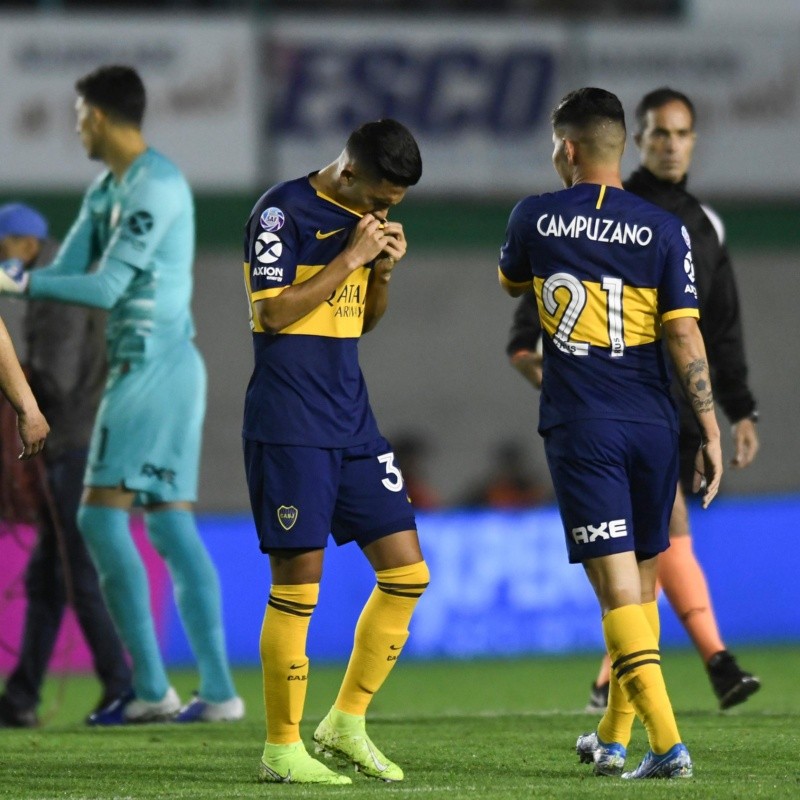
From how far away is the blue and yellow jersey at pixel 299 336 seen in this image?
17.4ft

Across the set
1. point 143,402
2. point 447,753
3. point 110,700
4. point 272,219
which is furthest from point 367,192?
point 110,700

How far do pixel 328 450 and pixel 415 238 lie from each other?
A: 11107 mm

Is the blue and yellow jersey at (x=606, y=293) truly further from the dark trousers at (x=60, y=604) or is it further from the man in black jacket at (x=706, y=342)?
the dark trousers at (x=60, y=604)

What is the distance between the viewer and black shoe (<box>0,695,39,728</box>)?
24.5 ft

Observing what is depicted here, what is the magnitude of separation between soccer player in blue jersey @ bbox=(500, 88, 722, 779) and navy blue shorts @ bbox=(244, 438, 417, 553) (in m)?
0.49

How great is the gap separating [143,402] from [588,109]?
244cm

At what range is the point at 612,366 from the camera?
5.34 m

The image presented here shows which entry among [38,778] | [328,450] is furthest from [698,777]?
[38,778]

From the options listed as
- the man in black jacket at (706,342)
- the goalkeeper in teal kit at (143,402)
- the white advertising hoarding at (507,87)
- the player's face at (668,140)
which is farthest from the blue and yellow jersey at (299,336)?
the white advertising hoarding at (507,87)

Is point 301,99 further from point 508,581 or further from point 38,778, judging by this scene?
point 38,778

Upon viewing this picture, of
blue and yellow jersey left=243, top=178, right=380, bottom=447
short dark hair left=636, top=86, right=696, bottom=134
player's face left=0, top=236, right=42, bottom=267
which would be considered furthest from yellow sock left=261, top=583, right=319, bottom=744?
player's face left=0, top=236, right=42, bottom=267

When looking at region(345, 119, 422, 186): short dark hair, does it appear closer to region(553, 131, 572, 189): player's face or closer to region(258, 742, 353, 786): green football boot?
region(553, 131, 572, 189): player's face

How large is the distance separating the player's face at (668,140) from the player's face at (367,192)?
2.00 m

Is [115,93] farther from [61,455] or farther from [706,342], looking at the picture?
[706,342]
